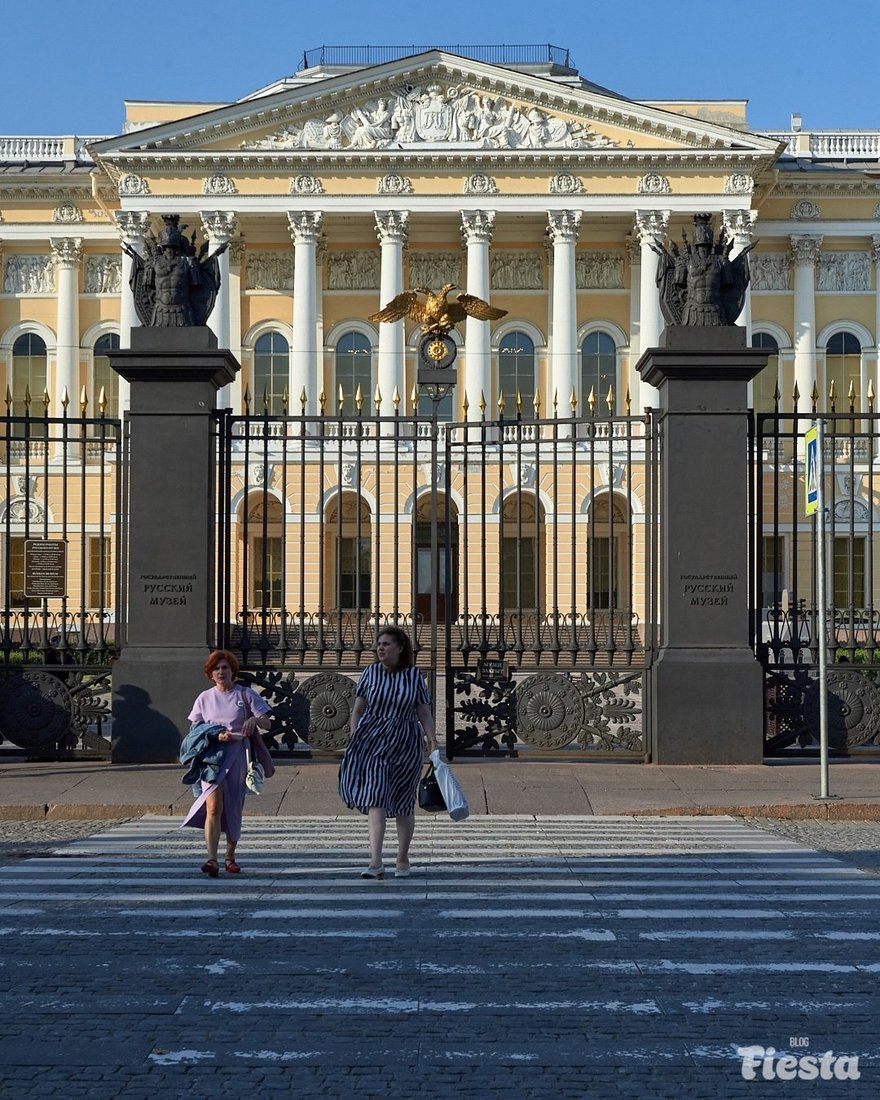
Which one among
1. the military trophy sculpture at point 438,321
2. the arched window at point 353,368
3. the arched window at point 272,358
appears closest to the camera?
the military trophy sculpture at point 438,321

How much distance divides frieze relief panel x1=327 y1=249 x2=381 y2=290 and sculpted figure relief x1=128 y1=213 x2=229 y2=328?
43176mm

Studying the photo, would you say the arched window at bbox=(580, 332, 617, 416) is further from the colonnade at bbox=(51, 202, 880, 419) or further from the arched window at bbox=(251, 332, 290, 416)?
the arched window at bbox=(251, 332, 290, 416)

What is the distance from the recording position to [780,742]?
1597 centimetres

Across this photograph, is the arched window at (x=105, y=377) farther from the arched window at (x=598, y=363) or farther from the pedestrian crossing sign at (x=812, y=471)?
the pedestrian crossing sign at (x=812, y=471)

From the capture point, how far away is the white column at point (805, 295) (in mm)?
59125

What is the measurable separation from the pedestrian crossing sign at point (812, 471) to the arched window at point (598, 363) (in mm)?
42613

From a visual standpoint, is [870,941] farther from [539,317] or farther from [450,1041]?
[539,317]

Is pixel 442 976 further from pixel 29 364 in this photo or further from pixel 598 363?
pixel 29 364

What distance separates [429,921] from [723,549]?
8.23 metres

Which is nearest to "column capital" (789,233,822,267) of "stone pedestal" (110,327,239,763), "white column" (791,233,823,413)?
"white column" (791,233,823,413)

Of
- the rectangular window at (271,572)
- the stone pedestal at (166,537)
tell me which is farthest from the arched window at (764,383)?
the stone pedestal at (166,537)

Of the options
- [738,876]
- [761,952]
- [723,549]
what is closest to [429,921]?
[761,952]

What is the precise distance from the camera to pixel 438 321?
61.9 ft

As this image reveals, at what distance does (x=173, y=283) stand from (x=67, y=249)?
46.1 meters
